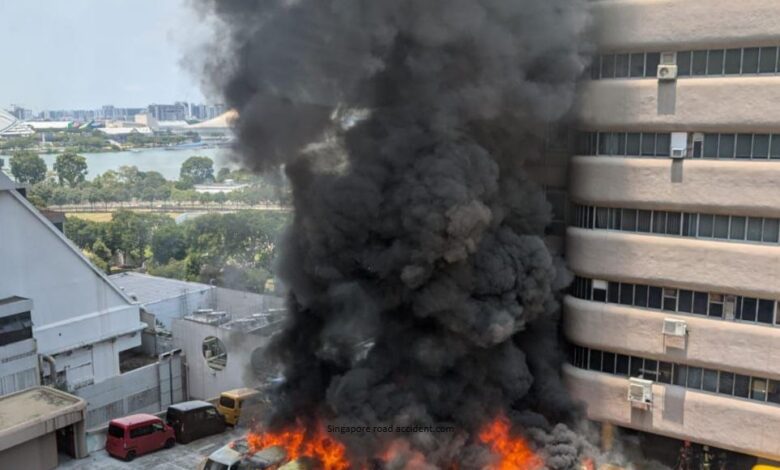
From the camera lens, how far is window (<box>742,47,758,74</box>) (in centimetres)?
1457

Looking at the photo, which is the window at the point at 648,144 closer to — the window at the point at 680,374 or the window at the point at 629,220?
the window at the point at 629,220

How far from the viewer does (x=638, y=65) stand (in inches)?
627

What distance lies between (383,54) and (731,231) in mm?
8683

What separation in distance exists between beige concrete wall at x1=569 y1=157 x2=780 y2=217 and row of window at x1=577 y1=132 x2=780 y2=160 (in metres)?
0.18

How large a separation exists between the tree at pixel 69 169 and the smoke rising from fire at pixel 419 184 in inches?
2513

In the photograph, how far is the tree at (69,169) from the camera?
7356cm

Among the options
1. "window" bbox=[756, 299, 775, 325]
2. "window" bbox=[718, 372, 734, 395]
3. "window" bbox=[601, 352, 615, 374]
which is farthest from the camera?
"window" bbox=[601, 352, 615, 374]

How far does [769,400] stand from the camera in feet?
50.0

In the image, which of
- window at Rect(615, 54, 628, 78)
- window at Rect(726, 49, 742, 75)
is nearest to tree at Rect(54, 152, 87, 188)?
window at Rect(615, 54, 628, 78)

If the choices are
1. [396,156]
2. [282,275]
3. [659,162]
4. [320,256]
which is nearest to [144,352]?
[282,275]

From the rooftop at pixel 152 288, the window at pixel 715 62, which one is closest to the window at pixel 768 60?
the window at pixel 715 62

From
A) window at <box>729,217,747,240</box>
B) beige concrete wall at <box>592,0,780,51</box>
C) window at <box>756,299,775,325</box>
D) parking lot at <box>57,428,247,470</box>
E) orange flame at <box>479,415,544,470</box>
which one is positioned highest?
beige concrete wall at <box>592,0,780,51</box>

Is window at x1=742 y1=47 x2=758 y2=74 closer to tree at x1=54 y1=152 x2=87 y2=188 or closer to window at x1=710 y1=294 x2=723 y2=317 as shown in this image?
window at x1=710 y1=294 x2=723 y2=317

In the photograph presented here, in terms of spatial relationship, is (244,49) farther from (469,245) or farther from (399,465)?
(399,465)
